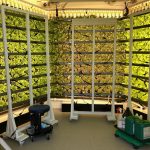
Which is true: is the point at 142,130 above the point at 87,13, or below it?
below

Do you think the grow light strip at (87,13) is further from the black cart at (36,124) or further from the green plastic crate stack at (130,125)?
the green plastic crate stack at (130,125)

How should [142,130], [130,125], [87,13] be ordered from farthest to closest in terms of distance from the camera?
1. [87,13]
2. [130,125]
3. [142,130]

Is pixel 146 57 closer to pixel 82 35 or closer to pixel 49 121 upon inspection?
pixel 82 35

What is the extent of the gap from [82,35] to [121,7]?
126cm

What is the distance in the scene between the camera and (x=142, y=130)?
2957 millimetres

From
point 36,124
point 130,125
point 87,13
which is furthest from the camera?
point 87,13

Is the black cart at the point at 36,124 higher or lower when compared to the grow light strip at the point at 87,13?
lower

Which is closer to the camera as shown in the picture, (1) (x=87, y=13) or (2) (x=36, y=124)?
(2) (x=36, y=124)

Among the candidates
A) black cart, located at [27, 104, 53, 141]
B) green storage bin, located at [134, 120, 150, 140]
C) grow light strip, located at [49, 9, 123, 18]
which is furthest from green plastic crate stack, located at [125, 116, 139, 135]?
grow light strip, located at [49, 9, 123, 18]

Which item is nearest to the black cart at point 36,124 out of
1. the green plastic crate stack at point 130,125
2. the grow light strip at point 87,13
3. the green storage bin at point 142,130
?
the green plastic crate stack at point 130,125

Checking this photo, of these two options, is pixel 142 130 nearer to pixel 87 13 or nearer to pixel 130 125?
pixel 130 125

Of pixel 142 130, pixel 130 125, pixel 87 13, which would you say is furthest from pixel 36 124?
pixel 87 13

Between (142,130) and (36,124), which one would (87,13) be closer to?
(36,124)

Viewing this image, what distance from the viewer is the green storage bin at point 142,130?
2.96 meters
